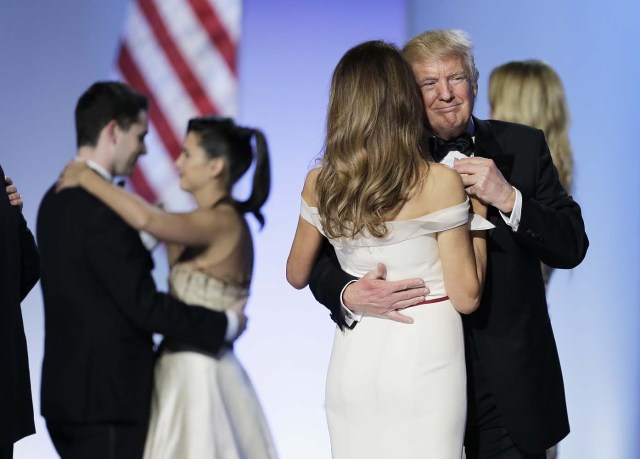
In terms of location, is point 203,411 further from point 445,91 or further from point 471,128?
point 445,91

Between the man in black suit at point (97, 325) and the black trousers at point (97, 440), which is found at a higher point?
the man in black suit at point (97, 325)

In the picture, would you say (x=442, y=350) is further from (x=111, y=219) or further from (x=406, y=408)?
(x=111, y=219)

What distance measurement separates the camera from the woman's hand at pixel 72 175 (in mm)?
4113

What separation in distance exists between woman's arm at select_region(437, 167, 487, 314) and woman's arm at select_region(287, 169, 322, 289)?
35 centimetres

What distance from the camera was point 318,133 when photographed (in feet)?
16.9

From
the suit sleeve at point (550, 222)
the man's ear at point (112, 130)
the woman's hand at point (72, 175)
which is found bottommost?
the suit sleeve at point (550, 222)

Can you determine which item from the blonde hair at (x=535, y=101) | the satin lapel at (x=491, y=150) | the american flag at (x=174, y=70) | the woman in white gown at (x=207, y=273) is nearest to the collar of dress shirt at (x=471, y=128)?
the satin lapel at (x=491, y=150)

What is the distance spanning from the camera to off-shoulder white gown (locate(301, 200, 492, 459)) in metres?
2.48

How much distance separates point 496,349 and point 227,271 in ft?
6.42

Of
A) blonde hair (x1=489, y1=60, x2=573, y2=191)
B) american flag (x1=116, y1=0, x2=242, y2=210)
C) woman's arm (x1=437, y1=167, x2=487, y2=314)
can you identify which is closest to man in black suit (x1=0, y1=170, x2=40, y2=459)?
woman's arm (x1=437, y1=167, x2=487, y2=314)

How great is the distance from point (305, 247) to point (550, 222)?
62 cm

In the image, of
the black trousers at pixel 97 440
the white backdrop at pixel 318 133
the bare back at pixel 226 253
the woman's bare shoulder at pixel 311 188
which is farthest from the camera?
the white backdrop at pixel 318 133

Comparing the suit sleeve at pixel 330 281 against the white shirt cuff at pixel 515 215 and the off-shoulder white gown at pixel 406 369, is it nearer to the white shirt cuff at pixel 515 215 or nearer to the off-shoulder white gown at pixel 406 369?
the off-shoulder white gown at pixel 406 369

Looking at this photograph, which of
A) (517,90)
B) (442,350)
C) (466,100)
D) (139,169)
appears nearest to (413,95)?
(466,100)
